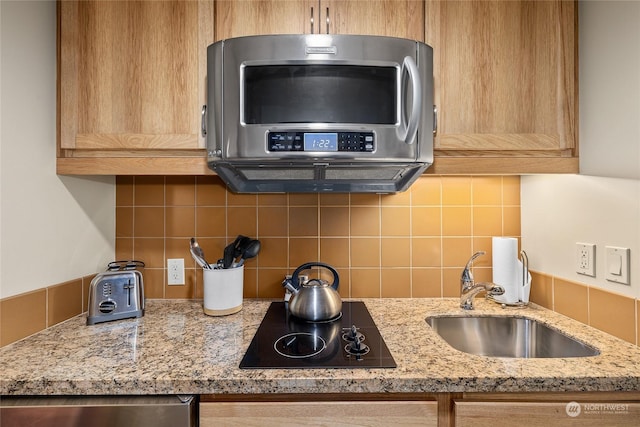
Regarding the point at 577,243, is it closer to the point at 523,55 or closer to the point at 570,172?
the point at 570,172

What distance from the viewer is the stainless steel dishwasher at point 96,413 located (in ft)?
2.61

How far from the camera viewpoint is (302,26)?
1.17 m

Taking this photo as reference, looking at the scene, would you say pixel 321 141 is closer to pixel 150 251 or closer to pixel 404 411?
pixel 404 411

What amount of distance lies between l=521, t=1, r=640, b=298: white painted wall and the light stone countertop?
28 centimetres

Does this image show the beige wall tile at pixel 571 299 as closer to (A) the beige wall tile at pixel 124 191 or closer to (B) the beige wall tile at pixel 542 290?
(B) the beige wall tile at pixel 542 290

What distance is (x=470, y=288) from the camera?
1.36 m

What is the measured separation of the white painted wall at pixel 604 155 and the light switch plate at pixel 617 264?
15 mm

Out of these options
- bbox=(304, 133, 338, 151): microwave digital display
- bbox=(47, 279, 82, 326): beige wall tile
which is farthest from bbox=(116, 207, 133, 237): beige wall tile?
bbox=(304, 133, 338, 151): microwave digital display

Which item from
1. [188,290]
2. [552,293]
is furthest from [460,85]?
[188,290]

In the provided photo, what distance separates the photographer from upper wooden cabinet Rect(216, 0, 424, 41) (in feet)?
3.84

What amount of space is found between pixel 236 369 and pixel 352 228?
0.80m

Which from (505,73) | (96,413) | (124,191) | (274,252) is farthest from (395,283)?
(124,191)

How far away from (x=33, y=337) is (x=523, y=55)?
1776mm

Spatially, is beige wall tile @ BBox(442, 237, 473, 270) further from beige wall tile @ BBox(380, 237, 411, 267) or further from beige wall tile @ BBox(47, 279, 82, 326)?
beige wall tile @ BBox(47, 279, 82, 326)
